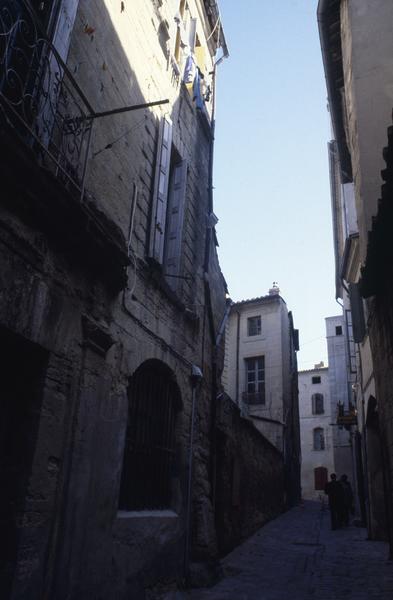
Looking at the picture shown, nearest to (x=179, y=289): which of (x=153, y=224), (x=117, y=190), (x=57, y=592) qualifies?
(x=153, y=224)

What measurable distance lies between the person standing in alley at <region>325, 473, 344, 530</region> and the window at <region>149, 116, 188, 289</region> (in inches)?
302

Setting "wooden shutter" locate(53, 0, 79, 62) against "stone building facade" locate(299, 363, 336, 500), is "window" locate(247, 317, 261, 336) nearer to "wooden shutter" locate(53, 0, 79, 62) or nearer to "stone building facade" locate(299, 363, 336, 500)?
"stone building facade" locate(299, 363, 336, 500)

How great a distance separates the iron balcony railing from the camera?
3.50 metres

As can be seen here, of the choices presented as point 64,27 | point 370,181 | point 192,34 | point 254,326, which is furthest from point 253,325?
point 64,27

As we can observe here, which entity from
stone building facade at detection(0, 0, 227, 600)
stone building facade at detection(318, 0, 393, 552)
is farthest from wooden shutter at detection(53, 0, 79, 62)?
stone building facade at detection(318, 0, 393, 552)

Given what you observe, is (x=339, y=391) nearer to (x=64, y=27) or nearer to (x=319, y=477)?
(x=319, y=477)

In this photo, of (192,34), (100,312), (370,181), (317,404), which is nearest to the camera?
(100,312)

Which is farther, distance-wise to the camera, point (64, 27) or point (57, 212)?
point (64, 27)

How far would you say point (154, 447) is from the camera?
18.4 feet

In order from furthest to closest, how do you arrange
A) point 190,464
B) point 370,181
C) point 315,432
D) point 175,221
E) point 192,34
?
point 315,432 < point 192,34 < point 370,181 < point 175,221 < point 190,464

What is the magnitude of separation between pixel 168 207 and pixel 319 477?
28.2 metres

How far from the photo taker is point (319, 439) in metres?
32.4

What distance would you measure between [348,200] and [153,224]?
23.6 feet

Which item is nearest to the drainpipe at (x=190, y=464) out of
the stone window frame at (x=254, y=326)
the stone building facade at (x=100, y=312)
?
the stone building facade at (x=100, y=312)
